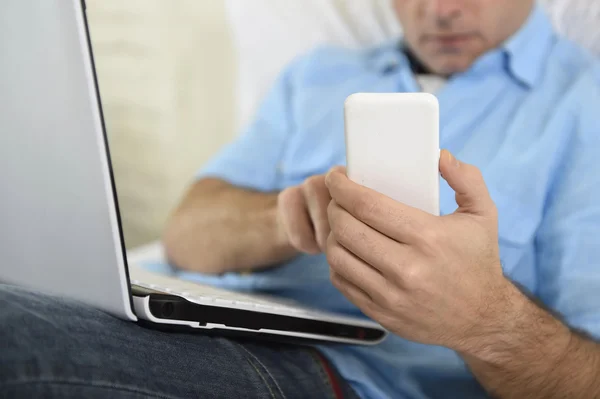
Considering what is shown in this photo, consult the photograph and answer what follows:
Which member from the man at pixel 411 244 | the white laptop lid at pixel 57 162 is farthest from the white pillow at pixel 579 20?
the white laptop lid at pixel 57 162

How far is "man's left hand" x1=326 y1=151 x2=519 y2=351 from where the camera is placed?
41 cm

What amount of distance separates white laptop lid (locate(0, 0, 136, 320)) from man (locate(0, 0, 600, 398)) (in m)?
0.04

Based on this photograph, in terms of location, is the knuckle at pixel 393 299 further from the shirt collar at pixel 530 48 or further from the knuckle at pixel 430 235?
the shirt collar at pixel 530 48

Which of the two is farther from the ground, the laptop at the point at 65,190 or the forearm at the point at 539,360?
the laptop at the point at 65,190

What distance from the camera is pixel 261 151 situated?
945 mm

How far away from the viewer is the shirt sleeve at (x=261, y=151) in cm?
93

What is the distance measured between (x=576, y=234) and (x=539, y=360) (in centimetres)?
19

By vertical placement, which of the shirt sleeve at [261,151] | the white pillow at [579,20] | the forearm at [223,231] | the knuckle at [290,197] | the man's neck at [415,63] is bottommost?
the forearm at [223,231]

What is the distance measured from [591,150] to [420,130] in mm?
379

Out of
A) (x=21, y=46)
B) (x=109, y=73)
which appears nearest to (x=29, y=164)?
(x=21, y=46)

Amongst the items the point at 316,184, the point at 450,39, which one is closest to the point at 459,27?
the point at 450,39

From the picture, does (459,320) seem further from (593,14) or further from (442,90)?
(593,14)

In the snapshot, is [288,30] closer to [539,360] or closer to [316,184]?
[316,184]

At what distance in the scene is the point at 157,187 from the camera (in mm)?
1419
